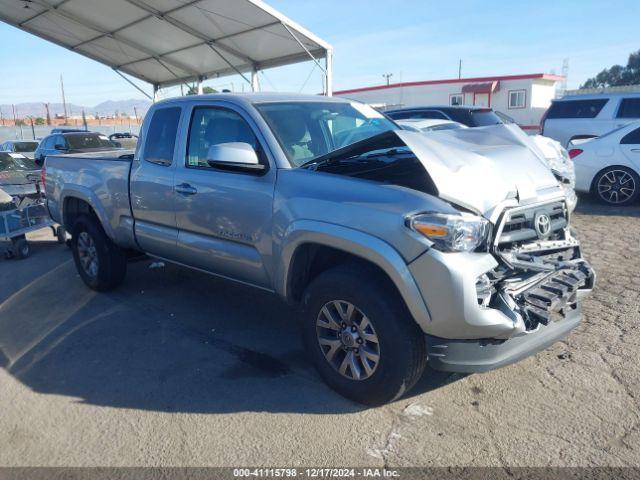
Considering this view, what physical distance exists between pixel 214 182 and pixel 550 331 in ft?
8.53

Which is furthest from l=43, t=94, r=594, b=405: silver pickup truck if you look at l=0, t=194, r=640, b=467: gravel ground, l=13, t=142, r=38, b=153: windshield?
l=13, t=142, r=38, b=153: windshield

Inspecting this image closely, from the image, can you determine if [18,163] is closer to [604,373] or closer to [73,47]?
[73,47]

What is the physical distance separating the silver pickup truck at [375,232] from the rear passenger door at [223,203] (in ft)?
0.04

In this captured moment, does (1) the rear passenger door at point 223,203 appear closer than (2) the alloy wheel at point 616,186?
Yes

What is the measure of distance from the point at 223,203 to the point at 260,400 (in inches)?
58.1

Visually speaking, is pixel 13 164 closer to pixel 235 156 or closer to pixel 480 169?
pixel 235 156

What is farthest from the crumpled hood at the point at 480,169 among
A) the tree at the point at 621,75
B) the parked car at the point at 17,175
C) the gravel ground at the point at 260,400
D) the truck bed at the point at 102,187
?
the tree at the point at 621,75

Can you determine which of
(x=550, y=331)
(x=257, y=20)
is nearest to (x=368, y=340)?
(x=550, y=331)

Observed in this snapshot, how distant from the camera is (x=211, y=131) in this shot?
435cm

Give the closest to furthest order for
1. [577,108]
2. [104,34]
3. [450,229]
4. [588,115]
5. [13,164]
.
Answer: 1. [450,229]
2. [13,164]
3. [588,115]
4. [577,108]
5. [104,34]

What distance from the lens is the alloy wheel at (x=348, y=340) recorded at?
3.18 meters

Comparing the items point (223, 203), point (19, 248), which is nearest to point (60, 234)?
point (19, 248)

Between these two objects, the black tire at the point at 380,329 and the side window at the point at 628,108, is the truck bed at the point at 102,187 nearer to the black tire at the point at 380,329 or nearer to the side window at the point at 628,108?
the black tire at the point at 380,329

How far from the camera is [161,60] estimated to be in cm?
Result: 1716
